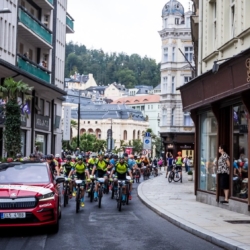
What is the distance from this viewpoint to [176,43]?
229ft

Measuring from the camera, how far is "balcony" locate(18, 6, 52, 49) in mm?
34750

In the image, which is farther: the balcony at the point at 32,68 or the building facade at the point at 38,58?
the balcony at the point at 32,68

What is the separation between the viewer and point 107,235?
12.1 meters

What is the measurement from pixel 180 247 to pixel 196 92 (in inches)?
427

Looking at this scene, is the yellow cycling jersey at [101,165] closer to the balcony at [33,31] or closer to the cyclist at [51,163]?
the cyclist at [51,163]

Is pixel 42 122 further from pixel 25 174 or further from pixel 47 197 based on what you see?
pixel 47 197

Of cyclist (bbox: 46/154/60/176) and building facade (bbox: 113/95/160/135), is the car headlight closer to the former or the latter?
cyclist (bbox: 46/154/60/176)

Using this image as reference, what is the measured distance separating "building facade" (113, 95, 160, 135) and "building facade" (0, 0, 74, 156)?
373 ft

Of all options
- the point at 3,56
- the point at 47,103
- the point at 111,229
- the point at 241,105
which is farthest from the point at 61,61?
the point at 111,229

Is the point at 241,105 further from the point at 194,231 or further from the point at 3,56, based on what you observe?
the point at 3,56

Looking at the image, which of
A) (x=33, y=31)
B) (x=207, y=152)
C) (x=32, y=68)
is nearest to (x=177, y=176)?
(x=32, y=68)

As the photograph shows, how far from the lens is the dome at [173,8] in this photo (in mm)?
72500

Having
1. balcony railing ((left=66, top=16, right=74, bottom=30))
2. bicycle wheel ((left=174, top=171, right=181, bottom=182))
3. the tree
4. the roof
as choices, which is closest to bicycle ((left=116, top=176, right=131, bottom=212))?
the tree

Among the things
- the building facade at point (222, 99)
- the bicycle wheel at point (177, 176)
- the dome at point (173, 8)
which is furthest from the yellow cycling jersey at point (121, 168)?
the dome at point (173, 8)
